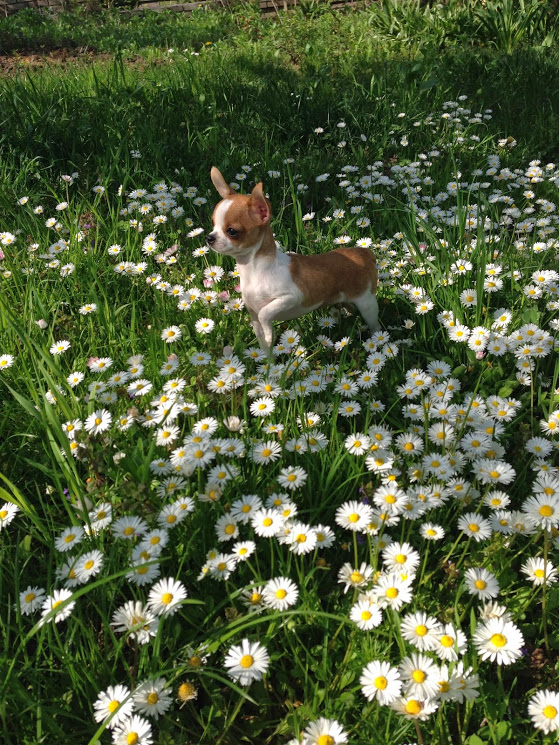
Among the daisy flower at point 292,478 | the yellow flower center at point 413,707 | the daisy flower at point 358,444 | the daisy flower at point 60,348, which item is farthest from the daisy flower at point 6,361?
the yellow flower center at point 413,707

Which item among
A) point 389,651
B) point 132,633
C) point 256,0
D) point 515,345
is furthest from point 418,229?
point 256,0

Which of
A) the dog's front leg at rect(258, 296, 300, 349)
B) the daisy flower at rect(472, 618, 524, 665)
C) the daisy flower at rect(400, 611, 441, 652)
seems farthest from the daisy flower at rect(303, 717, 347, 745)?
the dog's front leg at rect(258, 296, 300, 349)

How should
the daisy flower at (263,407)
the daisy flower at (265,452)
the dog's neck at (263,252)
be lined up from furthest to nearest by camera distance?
the dog's neck at (263,252)
the daisy flower at (263,407)
the daisy flower at (265,452)

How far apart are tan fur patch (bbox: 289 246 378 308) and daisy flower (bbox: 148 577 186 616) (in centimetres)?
119

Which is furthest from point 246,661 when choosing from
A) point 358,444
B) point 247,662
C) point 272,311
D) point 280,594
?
point 272,311

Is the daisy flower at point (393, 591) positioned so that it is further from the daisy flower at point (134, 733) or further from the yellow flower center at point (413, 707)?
the daisy flower at point (134, 733)

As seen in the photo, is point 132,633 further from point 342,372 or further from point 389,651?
point 342,372

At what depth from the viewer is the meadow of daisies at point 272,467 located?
1.30m

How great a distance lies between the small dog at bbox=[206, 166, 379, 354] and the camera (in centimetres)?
197

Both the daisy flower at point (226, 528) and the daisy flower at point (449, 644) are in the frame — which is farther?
the daisy flower at point (226, 528)

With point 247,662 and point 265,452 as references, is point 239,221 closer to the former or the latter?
point 265,452

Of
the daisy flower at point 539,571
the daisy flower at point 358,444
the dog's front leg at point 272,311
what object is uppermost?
the dog's front leg at point 272,311

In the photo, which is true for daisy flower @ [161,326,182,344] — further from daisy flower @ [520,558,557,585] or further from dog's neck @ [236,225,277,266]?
daisy flower @ [520,558,557,585]

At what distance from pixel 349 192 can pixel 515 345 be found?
1.81 meters
